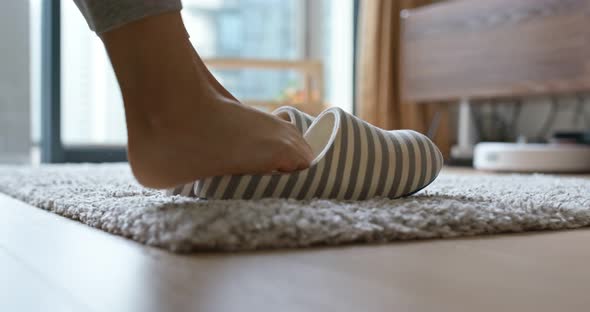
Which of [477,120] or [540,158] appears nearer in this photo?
[540,158]

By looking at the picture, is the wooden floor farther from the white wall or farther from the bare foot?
the white wall

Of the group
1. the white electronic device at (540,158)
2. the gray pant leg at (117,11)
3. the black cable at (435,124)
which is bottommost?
the white electronic device at (540,158)

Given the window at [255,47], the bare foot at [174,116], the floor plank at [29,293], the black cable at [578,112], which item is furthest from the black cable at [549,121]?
the floor plank at [29,293]

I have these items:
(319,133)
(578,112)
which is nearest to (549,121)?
(578,112)

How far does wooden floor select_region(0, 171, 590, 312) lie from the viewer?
16.4 inches

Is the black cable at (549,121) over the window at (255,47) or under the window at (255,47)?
under

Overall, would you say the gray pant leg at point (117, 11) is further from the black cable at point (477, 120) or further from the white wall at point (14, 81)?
the black cable at point (477, 120)

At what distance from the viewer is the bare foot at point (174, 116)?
0.71 meters

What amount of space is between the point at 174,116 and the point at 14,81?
246cm

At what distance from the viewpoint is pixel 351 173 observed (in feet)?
2.72

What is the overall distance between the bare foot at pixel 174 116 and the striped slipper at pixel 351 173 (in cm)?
4

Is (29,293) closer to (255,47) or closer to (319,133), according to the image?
(319,133)

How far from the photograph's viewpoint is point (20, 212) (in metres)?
0.94

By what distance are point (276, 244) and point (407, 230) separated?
0.14 meters
